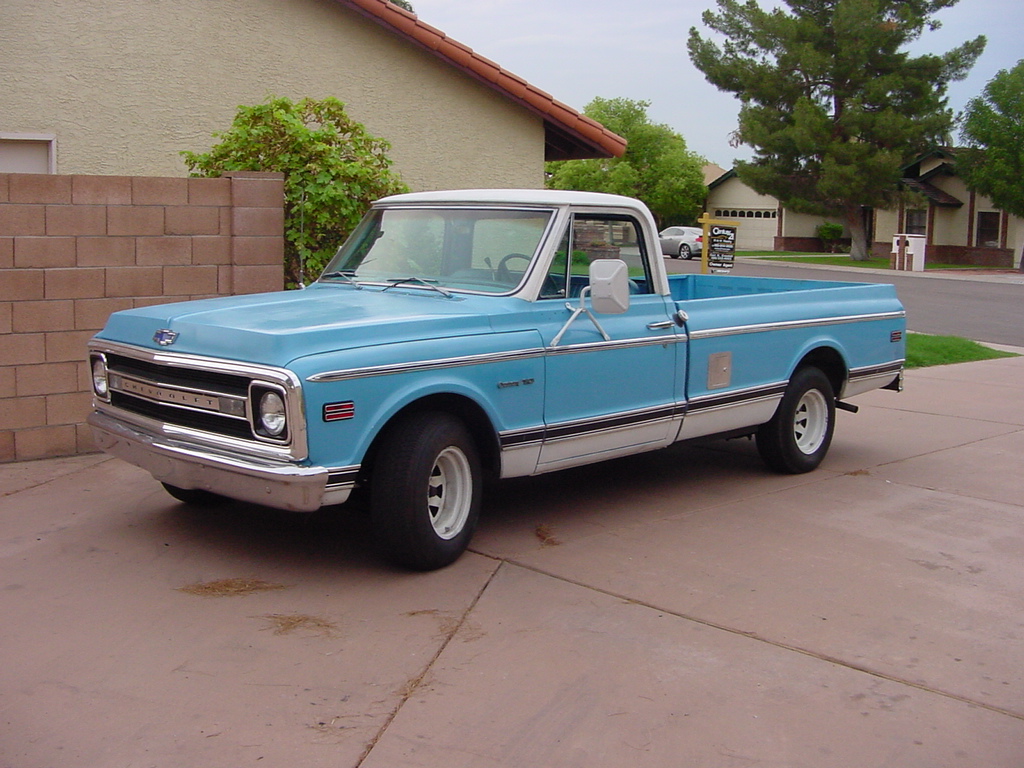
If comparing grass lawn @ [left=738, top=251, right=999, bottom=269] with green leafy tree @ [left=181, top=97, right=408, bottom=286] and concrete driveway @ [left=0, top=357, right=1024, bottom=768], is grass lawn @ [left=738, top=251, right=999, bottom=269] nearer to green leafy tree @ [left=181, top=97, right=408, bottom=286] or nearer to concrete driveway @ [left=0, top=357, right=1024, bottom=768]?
green leafy tree @ [left=181, top=97, right=408, bottom=286]

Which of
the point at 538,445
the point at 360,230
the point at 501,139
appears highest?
the point at 501,139

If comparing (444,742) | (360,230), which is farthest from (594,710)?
(360,230)

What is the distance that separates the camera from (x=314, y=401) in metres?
4.88

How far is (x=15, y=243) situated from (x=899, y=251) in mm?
36245

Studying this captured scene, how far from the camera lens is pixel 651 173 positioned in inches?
2325

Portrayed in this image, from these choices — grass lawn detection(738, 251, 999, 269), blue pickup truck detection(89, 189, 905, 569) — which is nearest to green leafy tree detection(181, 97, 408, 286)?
blue pickup truck detection(89, 189, 905, 569)

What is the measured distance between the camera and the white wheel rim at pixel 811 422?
8.00 meters

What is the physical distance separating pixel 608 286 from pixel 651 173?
54.6 m

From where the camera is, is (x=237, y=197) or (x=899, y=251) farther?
(x=899, y=251)

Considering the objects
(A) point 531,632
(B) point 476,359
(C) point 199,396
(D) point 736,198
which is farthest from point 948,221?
(C) point 199,396

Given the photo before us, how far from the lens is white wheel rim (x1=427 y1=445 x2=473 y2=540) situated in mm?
5555

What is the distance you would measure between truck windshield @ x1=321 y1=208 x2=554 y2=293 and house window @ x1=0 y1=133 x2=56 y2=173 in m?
4.74

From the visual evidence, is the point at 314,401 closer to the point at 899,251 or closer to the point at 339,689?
the point at 339,689

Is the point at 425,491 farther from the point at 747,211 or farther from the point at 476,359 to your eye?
the point at 747,211
